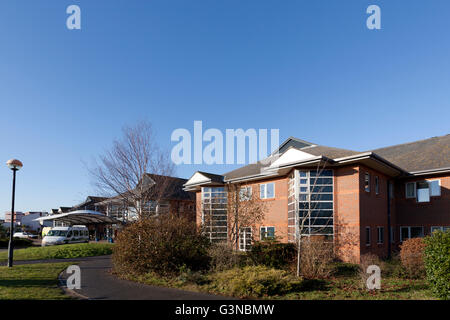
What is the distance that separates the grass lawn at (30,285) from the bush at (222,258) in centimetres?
538

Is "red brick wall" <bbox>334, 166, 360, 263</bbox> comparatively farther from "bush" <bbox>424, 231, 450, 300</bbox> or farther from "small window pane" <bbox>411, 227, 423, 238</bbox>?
"bush" <bbox>424, 231, 450, 300</bbox>

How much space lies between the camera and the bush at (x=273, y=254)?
1191 cm

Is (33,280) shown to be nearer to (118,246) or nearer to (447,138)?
(118,246)

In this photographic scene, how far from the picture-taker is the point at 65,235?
30797 mm

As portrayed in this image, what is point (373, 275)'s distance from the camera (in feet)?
33.0

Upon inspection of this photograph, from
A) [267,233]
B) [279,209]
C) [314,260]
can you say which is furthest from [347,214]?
[314,260]

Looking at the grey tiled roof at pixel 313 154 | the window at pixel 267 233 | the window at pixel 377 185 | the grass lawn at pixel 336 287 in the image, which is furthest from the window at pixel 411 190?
the grass lawn at pixel 336 287

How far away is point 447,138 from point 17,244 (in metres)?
39.4

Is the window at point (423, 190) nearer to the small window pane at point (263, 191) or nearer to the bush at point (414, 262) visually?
the bush at point (414, 262)

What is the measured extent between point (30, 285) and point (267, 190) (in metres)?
14.7

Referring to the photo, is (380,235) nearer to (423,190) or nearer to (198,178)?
(423,190)

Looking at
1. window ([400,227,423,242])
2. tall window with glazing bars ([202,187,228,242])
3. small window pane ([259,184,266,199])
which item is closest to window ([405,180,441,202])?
window ([400,227,423,242])
